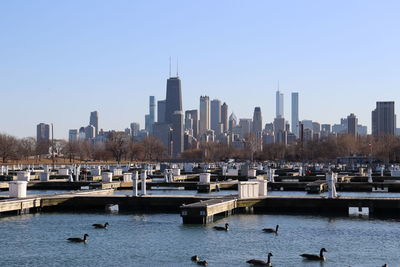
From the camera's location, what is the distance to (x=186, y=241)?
119ft

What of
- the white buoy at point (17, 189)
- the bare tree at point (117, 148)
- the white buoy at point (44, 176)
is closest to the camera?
the white buoy at point (17, 189)

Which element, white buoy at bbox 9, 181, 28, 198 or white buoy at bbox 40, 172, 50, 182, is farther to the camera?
white buoy at bbox 40, 172, 50, 182

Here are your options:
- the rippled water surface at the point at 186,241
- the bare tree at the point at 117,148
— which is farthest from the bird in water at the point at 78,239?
the bare tree at the point at 117,148

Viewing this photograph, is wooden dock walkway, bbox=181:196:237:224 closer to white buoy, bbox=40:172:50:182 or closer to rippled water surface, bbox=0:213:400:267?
rippled water surface, bbox=0:213:400:267

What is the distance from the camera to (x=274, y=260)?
31.4m

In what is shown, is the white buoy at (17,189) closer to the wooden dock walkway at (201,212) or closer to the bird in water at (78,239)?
the wooden dock walkway at (201,212)

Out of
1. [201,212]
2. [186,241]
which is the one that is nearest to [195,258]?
[186,241]

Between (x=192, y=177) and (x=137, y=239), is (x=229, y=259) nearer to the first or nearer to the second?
(x=137, y=239)

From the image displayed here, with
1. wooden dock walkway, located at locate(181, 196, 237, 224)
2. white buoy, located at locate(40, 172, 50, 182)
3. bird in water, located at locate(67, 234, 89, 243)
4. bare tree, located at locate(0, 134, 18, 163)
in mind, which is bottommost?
bird in water, located at locate(67, 234, 89, 243)

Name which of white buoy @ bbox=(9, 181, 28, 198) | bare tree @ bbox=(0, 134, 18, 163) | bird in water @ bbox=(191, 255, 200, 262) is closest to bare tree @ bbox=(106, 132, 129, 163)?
bare tree @ bbox=(0, 134, 18, 163)

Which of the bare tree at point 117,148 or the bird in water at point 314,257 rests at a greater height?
the bare tree at point 117,148

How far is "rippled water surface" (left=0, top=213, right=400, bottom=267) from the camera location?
31625 mm

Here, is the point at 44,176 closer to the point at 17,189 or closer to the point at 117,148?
the point at 17,189

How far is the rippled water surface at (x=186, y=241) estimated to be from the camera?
3162 cm
